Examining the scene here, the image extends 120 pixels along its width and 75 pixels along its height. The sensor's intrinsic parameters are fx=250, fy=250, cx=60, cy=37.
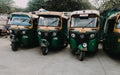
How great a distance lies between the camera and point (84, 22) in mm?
13141

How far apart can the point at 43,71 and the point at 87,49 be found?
138 inches

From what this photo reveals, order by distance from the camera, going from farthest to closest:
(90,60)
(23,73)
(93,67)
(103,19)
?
(103,19) < (90,60) < (93,67) < (23,73)

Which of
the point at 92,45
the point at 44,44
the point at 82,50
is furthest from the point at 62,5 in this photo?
the point at 82,50

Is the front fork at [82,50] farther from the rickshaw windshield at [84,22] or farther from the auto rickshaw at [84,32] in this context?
the rickshaw windshield at [84,22]

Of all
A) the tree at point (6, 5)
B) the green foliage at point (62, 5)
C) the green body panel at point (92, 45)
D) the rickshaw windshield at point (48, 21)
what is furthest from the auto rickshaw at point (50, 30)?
the tree at point (6, 5)

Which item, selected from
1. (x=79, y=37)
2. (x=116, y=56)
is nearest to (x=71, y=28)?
(x=79, y=37)

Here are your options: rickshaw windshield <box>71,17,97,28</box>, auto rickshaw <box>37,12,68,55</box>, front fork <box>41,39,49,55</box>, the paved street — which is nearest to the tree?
auto rickshaw <box>37,12,68,55</box>

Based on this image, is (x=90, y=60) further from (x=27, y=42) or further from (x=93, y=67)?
(x=27, y=42)

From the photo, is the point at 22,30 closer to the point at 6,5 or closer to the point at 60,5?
the point at 60,5

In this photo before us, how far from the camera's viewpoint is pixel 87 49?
1265 cm

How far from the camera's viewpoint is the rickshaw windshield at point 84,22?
13.0 m

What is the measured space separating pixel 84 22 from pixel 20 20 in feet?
14.1

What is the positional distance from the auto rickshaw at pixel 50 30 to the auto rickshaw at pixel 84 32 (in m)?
1.00

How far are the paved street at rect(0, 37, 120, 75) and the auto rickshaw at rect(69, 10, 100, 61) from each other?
1.84 feet
